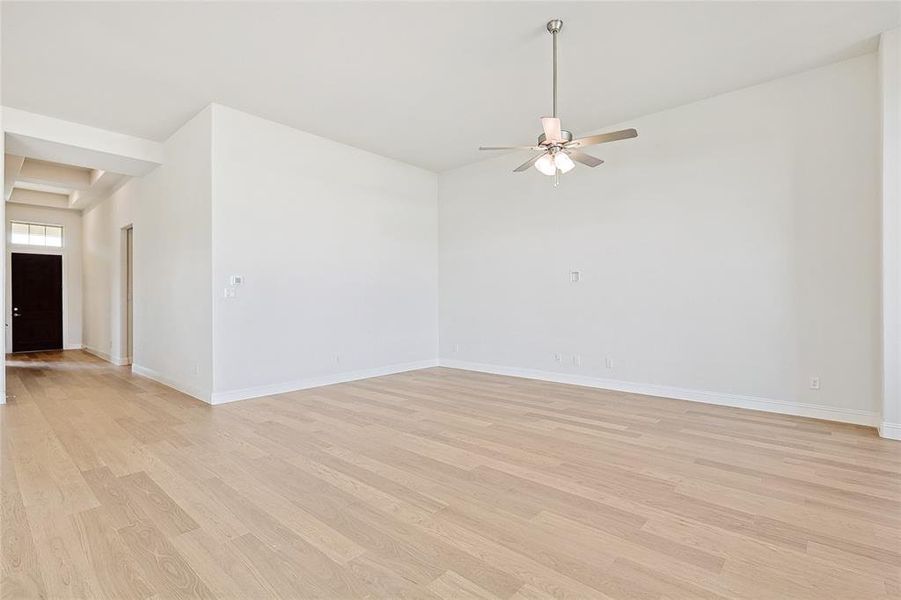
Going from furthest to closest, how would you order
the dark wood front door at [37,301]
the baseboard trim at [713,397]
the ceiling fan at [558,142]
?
the dark wood front door at [37,301] < the baseboard trim at [713,397] < the ceiling fan at [558,142]

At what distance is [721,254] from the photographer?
457 centimetres

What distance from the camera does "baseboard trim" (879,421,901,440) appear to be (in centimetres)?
343

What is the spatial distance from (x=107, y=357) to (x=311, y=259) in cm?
562

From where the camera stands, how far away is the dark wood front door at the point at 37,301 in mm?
8984

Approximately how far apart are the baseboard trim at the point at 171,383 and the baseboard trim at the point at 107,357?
2.94ft

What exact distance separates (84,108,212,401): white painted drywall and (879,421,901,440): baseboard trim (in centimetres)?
631

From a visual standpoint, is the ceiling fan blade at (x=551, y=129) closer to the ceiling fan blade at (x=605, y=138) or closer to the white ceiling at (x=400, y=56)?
the ceiling fan blade at (x=605, y=138)

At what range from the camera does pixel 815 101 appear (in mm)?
4078

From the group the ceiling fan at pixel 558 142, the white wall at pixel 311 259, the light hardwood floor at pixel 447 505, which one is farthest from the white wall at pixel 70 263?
the ceiling fan at pixel 558 142

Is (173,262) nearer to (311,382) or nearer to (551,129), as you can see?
(311,382)

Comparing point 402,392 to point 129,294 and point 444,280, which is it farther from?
point 129,294

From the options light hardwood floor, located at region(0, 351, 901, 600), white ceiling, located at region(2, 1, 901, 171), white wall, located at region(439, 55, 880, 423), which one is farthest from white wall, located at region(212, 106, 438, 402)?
white wall, located at region(439, 55, 880, 423)

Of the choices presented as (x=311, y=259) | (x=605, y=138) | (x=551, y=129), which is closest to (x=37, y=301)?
(x=311, y=259)

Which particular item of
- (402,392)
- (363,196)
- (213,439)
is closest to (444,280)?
(363,196)
